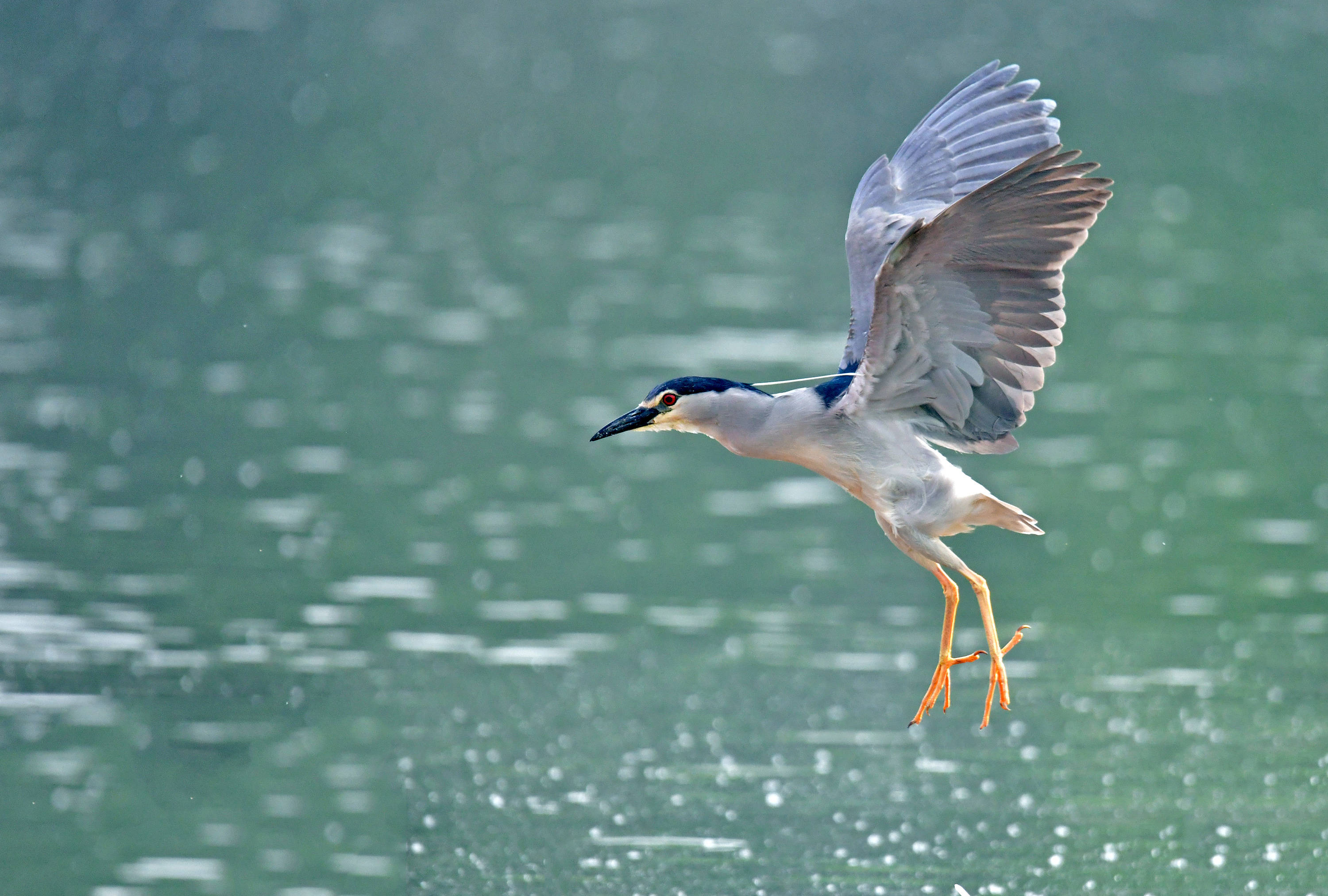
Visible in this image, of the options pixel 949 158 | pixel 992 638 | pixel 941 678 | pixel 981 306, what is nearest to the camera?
pixel 981 306

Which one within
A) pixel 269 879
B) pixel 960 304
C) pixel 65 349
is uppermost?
pixel 960 304

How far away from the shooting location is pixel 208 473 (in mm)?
14312

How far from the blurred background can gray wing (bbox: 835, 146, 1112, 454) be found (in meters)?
2.01

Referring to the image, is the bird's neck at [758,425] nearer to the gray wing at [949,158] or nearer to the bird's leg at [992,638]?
the bird's leg at [992,638]

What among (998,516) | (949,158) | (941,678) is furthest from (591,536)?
(998,516)

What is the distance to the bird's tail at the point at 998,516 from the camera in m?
7.06

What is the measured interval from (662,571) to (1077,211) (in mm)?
6580

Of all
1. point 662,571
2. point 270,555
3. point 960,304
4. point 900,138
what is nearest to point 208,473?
point 270,555

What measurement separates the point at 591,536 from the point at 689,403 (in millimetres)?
6570

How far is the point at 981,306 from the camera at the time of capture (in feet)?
22.5

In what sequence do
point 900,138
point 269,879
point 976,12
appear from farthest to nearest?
point 976,12, point 900,138, point 269,879

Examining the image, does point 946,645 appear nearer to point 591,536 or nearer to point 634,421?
point 634,421

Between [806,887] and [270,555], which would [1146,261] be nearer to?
[270,555]

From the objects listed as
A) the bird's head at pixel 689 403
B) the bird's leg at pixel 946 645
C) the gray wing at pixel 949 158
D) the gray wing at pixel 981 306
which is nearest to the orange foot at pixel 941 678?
the bird's leg at pixel 946 645
